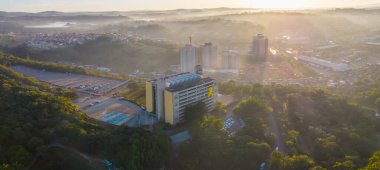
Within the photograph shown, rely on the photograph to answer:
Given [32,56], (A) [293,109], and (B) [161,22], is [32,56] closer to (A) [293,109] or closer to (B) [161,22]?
(A) [293,109]

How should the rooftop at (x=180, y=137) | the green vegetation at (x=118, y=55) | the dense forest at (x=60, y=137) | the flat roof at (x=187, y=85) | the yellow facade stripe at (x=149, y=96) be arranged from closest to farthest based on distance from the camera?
the dense forest at (x=60, y=137)
the rooftop at (x=180, y=137)
the flat roof at (x=187, y=85)
the yellow facade stripe at (x=149, y=96)
the green vegetation at (x=118, y=55)

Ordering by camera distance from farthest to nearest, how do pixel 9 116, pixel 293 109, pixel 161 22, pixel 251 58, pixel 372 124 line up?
pixel 161 22
pixel 251 58
pixel 293 109
pixel 372 124
pixel 9 116

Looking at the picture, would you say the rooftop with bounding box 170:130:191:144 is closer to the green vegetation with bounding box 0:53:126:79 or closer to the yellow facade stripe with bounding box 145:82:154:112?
the yellow facade stripe with bounding box 145:82:154:112

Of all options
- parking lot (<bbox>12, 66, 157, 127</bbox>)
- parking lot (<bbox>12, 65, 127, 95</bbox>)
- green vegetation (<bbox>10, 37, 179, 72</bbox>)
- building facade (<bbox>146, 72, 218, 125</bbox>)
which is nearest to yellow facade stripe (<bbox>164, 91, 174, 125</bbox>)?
building facade (<bbox>146, 72, 218, 125</bbox>)

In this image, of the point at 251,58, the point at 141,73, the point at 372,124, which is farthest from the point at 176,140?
the point at 251,58

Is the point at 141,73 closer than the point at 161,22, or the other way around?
the point at 141,73

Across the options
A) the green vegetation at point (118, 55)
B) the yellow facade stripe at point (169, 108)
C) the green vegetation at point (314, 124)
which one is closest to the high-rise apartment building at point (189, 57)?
the green vegetation at point (118, 55)

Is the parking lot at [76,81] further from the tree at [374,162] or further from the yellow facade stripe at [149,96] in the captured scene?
the tree at [374,162]
